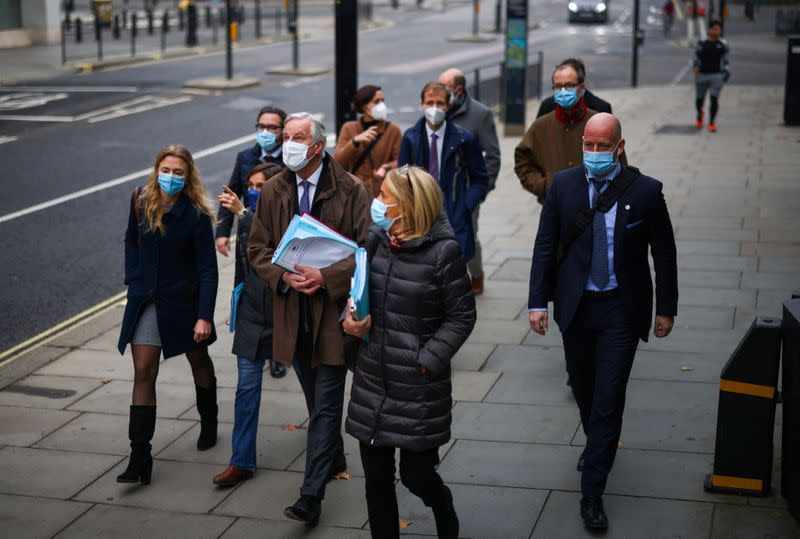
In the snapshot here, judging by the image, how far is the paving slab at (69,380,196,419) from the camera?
778cm

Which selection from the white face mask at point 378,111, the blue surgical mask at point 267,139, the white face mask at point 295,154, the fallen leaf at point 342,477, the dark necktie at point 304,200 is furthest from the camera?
the white face mask at point 378,111

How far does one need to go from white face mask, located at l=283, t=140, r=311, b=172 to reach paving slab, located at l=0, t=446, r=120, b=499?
2.06 m

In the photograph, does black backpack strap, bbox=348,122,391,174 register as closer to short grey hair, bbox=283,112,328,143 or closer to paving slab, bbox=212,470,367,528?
short grey hair, bbox=283,112,328,143

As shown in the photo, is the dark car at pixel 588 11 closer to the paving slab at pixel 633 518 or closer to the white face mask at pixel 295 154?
the white face mask at pixel 295 154

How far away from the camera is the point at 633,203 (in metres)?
5.85

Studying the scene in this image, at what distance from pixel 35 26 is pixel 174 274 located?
3396 cm

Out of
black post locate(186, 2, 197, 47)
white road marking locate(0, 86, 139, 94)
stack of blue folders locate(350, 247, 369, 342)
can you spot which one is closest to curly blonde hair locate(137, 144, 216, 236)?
stack of blue folders locate(350, 247, 369, 342)

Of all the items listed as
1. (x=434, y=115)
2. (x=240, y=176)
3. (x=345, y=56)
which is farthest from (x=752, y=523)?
(x=345, y=56)

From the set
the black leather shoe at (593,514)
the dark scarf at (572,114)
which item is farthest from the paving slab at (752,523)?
the dark scarf at (572,114)

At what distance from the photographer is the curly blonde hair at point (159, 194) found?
6.46 m

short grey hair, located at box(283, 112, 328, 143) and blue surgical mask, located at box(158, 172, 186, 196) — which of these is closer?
short grey hair, located at box(283, 112, 328, 143)

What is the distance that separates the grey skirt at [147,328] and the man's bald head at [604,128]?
97.2 inches

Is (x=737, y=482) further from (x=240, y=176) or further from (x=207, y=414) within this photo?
(x=240, y=176)

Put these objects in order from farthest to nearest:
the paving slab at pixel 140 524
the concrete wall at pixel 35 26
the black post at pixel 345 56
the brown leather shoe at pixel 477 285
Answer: the concrete wall at pixel 35 26
the black post at pixel 345 56
the brown leather shoe at pixel 477 285
the paving slab at pixel 140 524
